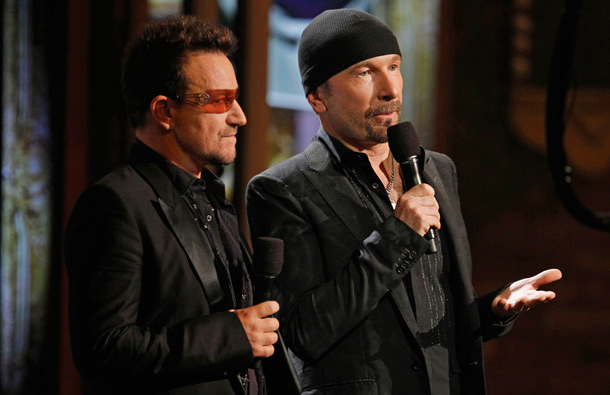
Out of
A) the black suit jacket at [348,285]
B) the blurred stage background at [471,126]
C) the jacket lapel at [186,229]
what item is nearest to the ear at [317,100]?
the black suit jacket at [348,285]

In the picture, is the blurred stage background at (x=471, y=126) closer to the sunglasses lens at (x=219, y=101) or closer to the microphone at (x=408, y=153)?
the sunglasses lens at (x=219, y=101)

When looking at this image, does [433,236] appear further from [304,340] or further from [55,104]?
[55,104]

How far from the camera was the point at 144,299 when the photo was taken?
1.45m

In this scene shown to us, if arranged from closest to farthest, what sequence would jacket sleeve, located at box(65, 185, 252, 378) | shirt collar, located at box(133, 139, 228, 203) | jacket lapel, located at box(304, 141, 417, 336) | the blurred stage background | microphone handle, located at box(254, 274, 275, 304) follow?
jacket sleeve, located at box(65, 185, 252, 378) → microphone handle, located at box(254, 274, 275, 304) → shirt collar, located at box(133, 139, 228, 203) → jacket lapel, located at box(304, 141, 417, 336) → the blurred stage background

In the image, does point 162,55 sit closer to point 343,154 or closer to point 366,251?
point 343,154

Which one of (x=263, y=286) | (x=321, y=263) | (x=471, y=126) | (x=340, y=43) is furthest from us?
(x=471, y=126)

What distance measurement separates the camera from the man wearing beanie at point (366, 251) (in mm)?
1618

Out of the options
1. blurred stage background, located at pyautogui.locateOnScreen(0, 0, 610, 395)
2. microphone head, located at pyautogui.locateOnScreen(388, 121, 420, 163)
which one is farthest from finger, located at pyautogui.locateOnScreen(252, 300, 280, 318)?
blurred stage background, located at pyautogui.locateOnScreen(0, 0, 610, 395)

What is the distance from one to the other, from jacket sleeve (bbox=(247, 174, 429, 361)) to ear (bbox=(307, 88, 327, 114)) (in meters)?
0.24

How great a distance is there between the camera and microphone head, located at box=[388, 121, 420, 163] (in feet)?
5.47

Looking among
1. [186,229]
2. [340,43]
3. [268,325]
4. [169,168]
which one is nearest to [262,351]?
[268,325]

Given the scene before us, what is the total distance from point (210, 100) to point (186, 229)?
0.29 meters

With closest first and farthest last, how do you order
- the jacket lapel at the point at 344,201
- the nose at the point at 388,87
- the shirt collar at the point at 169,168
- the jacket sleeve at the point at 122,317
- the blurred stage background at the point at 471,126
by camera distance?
the jacket sleeve at the point at 122,317 → the shirt collar at the point at 169,168 → the jacket lapel at the point at 344,201 → the nose at the point at 388,87 → the blurred stage background at the point at 471,126

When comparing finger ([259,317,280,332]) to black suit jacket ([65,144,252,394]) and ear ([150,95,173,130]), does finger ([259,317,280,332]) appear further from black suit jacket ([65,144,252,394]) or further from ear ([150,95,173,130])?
ear ([150,95,173,130])
